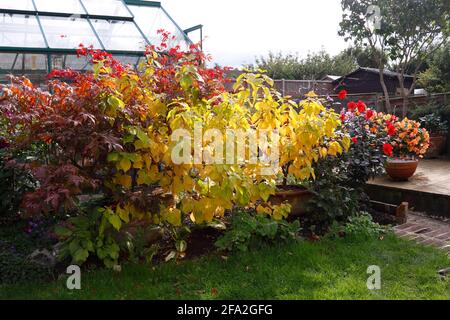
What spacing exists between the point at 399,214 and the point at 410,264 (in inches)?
52.9

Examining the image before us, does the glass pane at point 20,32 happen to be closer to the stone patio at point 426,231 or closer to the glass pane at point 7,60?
the glass pane at point 7,60

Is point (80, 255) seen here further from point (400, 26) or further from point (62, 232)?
point (400, 26)

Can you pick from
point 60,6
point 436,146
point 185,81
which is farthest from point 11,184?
point 436,146

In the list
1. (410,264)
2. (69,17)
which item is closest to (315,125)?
(410,264)

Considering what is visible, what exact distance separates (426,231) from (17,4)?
8761mm

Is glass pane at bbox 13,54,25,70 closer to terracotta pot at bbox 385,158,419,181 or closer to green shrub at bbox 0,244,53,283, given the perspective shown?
green shrub at bbox 0,244,53,283

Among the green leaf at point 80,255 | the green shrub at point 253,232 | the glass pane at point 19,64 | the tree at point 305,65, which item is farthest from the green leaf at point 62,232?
the tree at point 305,65

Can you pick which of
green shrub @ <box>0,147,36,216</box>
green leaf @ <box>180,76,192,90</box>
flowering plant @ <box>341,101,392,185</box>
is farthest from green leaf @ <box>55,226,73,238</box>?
flowering plant @ <box>341,101,392,185</box>

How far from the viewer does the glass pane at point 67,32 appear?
7852mm

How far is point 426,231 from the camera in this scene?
4402mm

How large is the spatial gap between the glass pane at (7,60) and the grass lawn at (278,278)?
18.5 ft

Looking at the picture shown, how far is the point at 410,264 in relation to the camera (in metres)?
3.44

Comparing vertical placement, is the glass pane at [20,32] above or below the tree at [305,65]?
below
